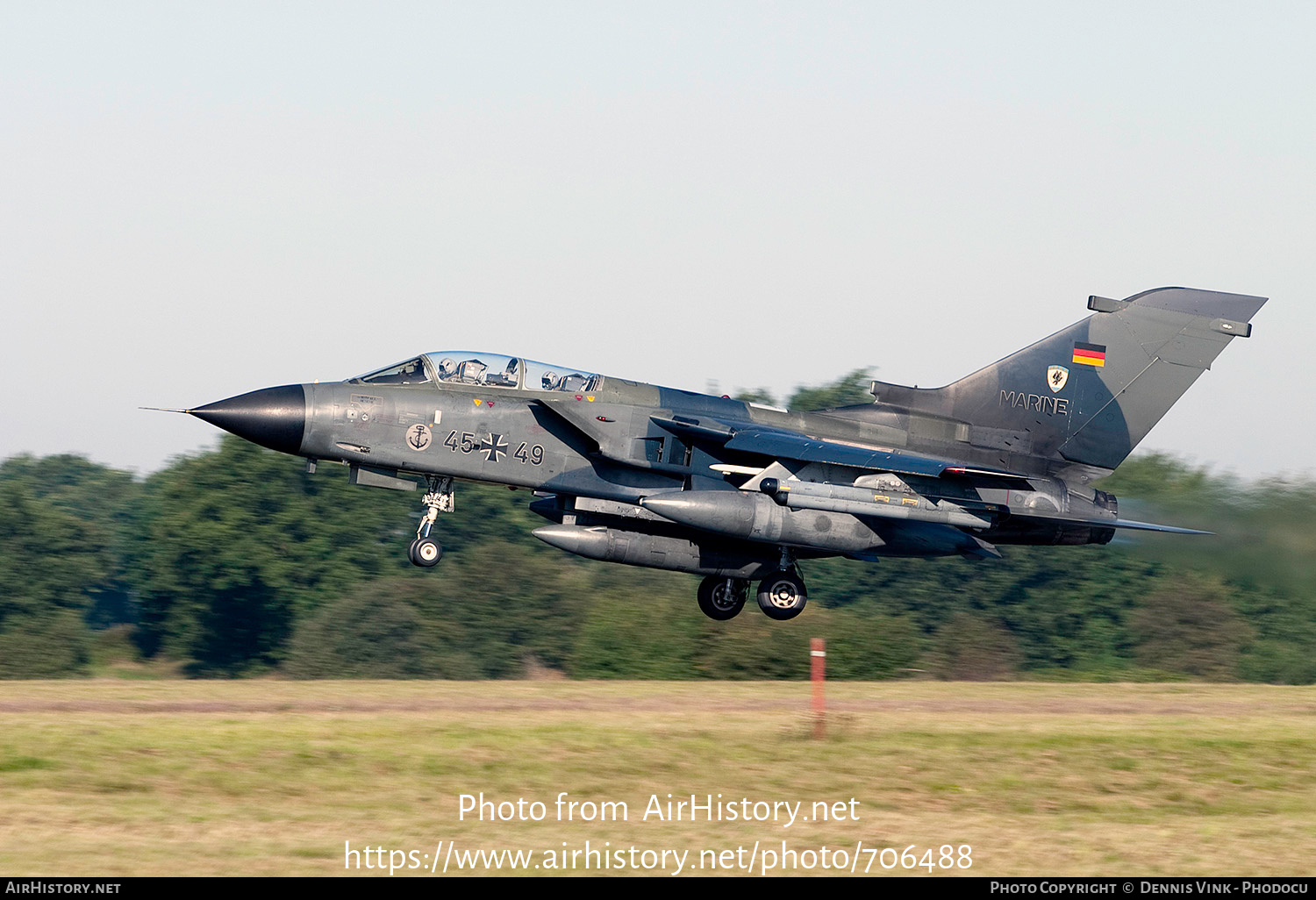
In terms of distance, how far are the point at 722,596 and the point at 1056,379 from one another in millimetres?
6326

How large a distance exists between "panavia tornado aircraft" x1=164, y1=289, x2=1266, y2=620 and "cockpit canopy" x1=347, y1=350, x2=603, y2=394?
3cm

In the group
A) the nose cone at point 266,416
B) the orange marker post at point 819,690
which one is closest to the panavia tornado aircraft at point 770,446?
the nose cone at point 266,416

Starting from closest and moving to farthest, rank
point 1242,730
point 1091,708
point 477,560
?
1. point 1242,730
2. point 1091,708
3. point 477,560

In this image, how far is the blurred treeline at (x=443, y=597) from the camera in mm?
47281

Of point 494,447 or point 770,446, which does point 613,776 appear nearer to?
point 770,446

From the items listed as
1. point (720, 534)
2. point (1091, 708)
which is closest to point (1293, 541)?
point (1091, 708)

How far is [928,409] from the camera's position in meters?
21.0

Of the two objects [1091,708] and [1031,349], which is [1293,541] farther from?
[1091,708]

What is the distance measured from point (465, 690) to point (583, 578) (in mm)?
43257

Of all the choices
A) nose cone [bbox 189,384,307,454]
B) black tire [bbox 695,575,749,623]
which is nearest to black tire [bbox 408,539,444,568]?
nose cone [bbox 189,384,307,454]

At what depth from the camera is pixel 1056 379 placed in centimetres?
2108

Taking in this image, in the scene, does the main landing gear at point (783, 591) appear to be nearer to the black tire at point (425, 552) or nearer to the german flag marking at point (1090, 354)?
the black tire at point (425, 552)

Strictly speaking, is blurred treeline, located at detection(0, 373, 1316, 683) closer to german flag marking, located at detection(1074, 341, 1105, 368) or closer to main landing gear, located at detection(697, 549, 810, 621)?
main landing gear, located at detection(697, 549, 810, 621)

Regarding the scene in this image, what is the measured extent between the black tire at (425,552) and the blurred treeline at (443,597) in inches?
730
